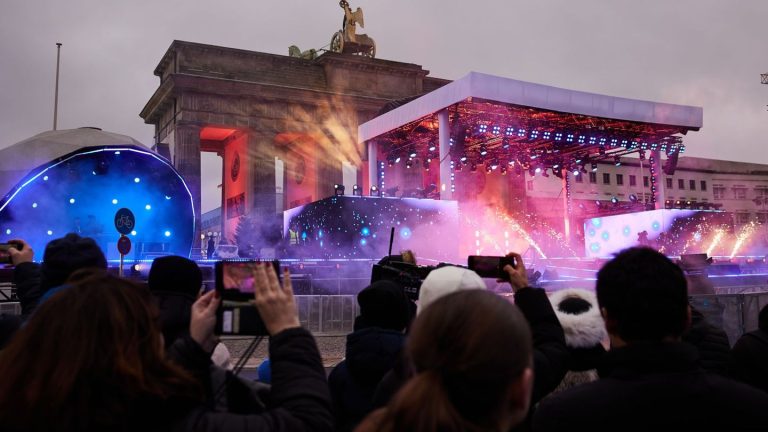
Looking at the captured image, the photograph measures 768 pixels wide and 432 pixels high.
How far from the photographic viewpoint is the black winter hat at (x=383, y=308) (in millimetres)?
3225

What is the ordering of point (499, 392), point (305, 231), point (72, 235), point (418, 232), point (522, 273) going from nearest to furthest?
point (499, 392) < point (522, 273) < point (72, 235) < point (418, 232) < point (305, 231)

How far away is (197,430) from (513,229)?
34.2m

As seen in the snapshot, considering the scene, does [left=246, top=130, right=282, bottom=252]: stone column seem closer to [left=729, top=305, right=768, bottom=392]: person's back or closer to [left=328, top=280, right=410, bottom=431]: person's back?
[left=328, top=280, right=410, bottom=431]: person's back

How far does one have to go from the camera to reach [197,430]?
1630 millimetres

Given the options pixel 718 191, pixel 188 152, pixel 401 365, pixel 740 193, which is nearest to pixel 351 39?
pixel 188 152

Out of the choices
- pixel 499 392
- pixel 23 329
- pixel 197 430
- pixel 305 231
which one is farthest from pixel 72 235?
pixel 305 231

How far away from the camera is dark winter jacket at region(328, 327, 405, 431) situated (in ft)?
9.76

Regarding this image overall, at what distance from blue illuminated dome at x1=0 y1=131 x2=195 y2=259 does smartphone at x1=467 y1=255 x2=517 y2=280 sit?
17.8 meters

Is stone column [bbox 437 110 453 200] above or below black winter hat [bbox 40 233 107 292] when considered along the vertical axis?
above

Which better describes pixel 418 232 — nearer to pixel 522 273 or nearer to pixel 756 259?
pixel 756 259

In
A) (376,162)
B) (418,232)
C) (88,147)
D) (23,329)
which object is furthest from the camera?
(376,162)

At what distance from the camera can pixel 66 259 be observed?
309cm

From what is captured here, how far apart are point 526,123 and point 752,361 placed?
2436cm

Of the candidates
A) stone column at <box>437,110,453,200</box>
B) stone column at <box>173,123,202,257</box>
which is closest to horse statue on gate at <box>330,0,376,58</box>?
stone column at <box>173,123,202,257</box>
